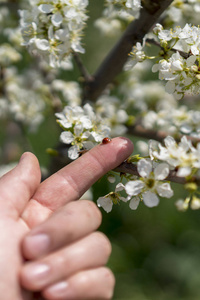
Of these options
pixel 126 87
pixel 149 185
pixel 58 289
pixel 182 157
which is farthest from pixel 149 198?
pixel 126 87

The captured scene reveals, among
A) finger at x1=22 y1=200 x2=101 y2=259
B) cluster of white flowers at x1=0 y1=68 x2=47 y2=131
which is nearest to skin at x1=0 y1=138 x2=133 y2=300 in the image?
finger at x1=22 y1=200 x2=101 y2=259

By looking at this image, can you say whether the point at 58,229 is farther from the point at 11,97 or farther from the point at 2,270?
the point at 11,97

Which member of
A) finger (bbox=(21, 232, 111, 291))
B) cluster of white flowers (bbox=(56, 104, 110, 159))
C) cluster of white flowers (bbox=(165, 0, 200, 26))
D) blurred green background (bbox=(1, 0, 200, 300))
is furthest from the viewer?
blurred green background (bbox=(1, 0, 200, 300))

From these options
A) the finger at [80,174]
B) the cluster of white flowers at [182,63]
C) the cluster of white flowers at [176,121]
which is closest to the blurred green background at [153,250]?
the cluster of white flowers at [176,121]

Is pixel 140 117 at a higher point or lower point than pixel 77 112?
lower

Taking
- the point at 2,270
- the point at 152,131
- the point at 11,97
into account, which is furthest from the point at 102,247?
the point at 11,97

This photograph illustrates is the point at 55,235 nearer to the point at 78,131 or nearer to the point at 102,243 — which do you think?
the point at 102,243

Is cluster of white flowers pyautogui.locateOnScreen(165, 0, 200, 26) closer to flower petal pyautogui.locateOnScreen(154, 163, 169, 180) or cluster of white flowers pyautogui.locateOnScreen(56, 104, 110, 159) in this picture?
cluster of white flowers pyautogui.locateOnScreen(56, 104, 110, 159)
